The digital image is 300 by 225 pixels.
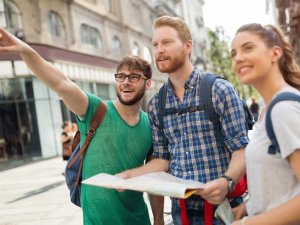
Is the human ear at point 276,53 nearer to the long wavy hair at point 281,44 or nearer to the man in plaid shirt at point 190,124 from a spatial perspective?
the long wavy hair at point 281,44

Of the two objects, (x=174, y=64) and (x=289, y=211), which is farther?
(x=174, y=64)

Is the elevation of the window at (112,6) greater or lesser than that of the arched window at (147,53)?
greater

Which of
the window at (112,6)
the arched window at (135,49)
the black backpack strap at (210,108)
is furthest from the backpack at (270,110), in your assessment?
the arched window at (135,49)

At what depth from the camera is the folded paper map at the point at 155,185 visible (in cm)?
156

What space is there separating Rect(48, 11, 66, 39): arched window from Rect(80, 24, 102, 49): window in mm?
1682

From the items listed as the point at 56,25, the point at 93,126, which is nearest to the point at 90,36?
Answer: the point at 56,25

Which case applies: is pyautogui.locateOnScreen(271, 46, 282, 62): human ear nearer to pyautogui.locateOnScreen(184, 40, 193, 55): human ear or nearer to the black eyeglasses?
pyautogui.locateOnScreen(184, 40, 193, 55): human ear

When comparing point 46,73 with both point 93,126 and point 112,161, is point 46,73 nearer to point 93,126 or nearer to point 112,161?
point 93,126

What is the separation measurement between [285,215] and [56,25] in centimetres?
1870

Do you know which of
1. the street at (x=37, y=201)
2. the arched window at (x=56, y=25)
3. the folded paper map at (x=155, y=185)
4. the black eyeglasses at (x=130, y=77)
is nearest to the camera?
the folded paper map at (x=155, y=185)

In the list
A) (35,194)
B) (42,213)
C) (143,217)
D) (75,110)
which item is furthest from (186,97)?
(35,194)

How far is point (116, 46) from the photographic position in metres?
25.3

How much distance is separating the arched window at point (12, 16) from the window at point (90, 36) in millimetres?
4464

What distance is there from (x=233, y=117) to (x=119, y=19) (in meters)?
24.9
